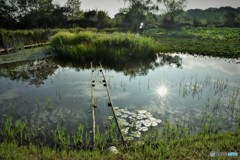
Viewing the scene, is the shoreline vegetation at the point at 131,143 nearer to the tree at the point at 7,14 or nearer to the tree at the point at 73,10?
the tree at the point at 7,14

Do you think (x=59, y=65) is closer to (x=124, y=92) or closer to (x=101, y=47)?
(x=101, y=47)

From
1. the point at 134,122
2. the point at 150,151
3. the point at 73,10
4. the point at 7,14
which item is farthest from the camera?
the point at 73,10

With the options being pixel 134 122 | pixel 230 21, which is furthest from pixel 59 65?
pixel 230 21

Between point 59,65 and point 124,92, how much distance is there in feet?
16.4

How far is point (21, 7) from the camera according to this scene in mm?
34562

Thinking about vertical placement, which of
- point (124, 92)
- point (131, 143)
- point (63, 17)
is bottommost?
point (131, 143)

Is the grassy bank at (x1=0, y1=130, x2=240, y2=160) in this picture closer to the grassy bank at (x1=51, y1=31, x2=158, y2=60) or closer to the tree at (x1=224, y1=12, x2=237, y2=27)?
the grassy bank at (x1=51, y1=31, x2=158, y2=60)

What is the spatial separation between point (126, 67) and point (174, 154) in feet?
22.3

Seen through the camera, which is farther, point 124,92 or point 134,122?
point 124,92

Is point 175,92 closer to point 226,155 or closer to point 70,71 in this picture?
point 226,155

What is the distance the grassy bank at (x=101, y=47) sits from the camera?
431 inches

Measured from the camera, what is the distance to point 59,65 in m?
10.2

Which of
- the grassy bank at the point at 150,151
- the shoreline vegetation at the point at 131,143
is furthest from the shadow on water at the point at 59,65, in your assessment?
the grassy bank at the point at 150,151

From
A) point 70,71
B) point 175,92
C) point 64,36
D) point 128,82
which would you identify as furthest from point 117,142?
point 64,36
